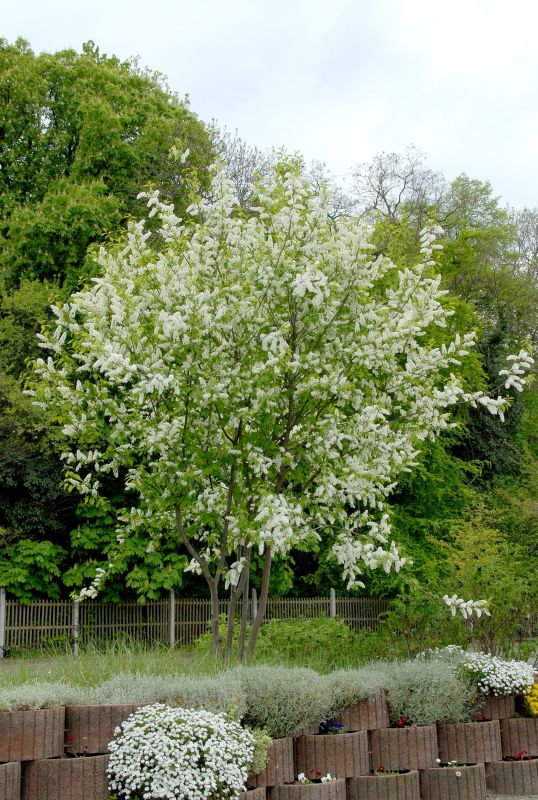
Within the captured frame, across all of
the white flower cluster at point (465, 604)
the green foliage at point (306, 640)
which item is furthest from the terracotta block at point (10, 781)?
the green foliage at point (306, 640)

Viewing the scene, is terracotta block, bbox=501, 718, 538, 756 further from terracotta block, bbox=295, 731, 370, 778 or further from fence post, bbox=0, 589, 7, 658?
fence post, bbox=0, 589, 7, 658

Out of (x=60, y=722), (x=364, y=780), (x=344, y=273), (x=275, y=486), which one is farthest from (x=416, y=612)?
(x=60, y=722)

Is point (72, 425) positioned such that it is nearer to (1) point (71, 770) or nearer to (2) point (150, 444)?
(2) point (150, 444)

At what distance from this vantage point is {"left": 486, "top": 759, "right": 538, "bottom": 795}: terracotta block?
28.5 feet

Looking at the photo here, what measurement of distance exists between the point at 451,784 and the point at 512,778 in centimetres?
86

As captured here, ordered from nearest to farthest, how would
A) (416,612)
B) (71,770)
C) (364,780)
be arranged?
(71,770) < (364,780) < (416,612)

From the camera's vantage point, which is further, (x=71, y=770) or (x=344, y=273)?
(x=344, y=273)

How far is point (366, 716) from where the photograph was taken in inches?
320

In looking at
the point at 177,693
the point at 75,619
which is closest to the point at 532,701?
the point at 177,693

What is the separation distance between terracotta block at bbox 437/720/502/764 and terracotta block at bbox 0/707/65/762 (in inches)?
146

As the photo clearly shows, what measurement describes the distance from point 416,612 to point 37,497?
1055 centimetres

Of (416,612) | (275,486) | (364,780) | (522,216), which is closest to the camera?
(364,780)

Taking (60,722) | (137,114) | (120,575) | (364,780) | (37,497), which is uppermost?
(137,114)

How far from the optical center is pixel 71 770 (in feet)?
20.7
